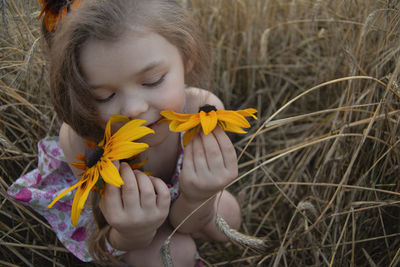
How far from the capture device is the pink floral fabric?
136 cm

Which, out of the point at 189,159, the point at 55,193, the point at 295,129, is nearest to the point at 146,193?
the point at 189,159

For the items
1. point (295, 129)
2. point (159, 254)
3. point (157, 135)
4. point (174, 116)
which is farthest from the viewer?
point (295, 129)

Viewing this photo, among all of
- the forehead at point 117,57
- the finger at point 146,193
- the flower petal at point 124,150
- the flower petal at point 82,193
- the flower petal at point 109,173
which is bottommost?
the finger at point 146,193

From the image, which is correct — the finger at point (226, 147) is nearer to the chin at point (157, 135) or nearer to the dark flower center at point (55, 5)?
the chin at point (157, 135)

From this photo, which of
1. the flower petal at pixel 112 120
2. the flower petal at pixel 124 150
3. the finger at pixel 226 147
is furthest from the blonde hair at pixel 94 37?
the finger at pixel 226 147

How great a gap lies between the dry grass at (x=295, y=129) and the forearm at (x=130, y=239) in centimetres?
25

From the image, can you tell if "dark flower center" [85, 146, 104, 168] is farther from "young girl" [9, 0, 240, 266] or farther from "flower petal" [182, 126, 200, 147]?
"flower petal" [182, 126, 200, 147]

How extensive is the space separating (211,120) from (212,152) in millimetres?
119

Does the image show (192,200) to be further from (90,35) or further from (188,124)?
(90,35)

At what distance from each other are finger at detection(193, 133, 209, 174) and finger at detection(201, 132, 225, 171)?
11mm

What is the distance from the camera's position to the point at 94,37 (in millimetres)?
1000

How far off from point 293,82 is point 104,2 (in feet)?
3.94

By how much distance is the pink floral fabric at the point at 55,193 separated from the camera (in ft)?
4.46

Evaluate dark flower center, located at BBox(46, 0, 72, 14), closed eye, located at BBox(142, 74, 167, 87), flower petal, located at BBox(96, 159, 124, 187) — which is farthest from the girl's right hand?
dark flower center, located at BBox(46, 0, 72, 14)
